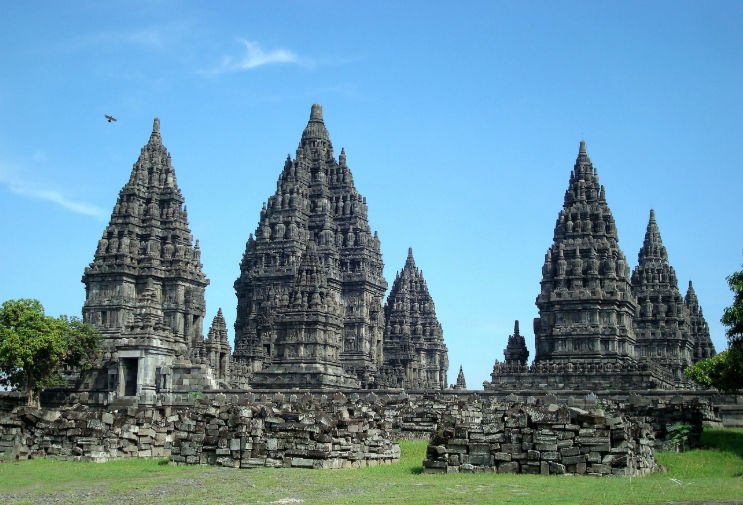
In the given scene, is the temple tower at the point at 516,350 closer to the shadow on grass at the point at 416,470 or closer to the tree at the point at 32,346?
the tree at the point at 32,346

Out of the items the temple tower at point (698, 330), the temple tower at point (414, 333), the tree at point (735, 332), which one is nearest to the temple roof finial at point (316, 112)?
the temple tower at point (414, 333)

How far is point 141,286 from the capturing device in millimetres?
97625

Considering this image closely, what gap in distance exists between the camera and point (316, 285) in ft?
323

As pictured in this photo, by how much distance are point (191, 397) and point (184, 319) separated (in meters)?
30.5

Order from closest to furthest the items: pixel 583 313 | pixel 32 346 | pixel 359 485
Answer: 1. pixel 359 485
2. pixel 32 346
3. pixel 583 313

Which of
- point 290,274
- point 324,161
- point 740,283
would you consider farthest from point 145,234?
point 740,283

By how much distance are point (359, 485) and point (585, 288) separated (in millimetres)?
67361

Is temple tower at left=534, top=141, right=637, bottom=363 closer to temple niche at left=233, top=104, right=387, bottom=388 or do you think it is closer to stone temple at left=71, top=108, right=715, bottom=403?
stone temple at left=71, top=108, right=715, bottom=403

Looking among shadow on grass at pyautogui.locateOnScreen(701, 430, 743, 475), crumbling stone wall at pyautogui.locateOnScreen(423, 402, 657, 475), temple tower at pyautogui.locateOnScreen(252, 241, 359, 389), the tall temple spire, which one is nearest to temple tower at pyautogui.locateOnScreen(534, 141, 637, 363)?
temple tower at pyautogui.locateOnScreen(252, 241, 359, 389)

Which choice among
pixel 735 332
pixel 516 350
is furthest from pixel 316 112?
pixel 735 332

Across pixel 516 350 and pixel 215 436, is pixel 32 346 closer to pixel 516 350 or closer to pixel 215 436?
pixel 215 436

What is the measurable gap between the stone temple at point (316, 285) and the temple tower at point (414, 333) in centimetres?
62

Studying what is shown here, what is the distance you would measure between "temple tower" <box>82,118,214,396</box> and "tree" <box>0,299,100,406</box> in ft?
48.4

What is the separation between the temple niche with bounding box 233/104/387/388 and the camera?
10975 cm
